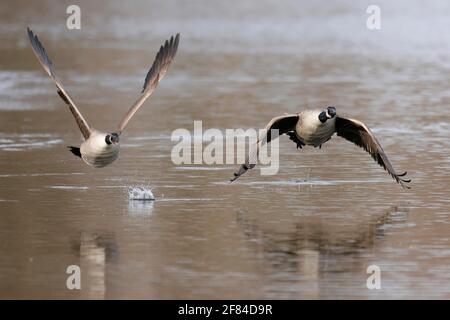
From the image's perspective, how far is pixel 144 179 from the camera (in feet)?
57.0

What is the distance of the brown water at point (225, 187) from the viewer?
480 inches

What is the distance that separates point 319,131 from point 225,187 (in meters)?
1.69

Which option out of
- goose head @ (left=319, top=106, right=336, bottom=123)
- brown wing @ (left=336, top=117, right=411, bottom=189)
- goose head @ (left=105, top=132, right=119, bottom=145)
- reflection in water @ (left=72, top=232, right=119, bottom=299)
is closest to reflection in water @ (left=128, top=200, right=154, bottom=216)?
goose head @ (left=105, top=132, right=119, bottom=145)

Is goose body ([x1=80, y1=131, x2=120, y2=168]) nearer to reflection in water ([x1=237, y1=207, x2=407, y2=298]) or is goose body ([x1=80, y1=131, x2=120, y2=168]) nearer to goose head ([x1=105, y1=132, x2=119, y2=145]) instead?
goose head ([x1=105, y1=132, x2=119, y2=145])

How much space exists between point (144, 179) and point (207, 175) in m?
0.94

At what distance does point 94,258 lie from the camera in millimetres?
12906

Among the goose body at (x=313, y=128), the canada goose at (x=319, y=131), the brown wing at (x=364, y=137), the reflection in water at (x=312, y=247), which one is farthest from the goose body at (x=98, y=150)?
the brown wing at (x=364, y=137)

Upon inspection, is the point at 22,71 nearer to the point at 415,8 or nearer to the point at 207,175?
the point at 207,175

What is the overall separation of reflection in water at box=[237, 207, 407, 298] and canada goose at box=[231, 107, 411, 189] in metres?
1.02

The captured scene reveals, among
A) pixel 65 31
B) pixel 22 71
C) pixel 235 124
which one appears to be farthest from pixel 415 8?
pixel 235 124

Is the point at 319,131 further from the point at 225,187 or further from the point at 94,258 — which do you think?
the point at 94,258

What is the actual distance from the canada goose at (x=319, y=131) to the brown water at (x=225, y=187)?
17.9 inches

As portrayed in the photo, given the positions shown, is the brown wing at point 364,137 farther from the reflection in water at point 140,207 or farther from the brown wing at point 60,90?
the brown wing at point 60,90
